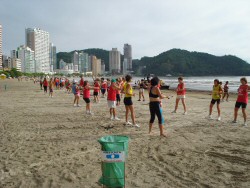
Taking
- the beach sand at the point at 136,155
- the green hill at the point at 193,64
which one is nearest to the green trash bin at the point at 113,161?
the beach sand at the point at 136,155

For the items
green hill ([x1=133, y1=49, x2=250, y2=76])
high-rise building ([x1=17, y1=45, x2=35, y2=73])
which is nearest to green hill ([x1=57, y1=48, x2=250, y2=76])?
green hill ([x1=133, y1=49, x2=250, y2=76])

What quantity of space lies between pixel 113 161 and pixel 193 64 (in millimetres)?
147753

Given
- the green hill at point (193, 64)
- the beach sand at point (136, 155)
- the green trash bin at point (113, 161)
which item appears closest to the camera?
the green trash bin at point (113, 161)

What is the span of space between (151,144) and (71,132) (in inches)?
108

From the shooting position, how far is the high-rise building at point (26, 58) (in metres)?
180

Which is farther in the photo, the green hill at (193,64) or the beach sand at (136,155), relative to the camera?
the green hill at (193,64)

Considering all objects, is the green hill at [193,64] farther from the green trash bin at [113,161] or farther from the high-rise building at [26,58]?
the green trash bin at [113,161]

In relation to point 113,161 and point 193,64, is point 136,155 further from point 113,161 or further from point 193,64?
point 193,64

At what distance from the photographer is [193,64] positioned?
144 meters

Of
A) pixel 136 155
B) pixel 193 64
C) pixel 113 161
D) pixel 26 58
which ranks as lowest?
pixel 136 155

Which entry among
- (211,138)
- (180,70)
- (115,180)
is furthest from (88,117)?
(180,70)

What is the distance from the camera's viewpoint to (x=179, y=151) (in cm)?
559

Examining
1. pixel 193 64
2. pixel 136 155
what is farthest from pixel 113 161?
pixel 193 64

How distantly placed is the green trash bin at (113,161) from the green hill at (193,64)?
138 m
